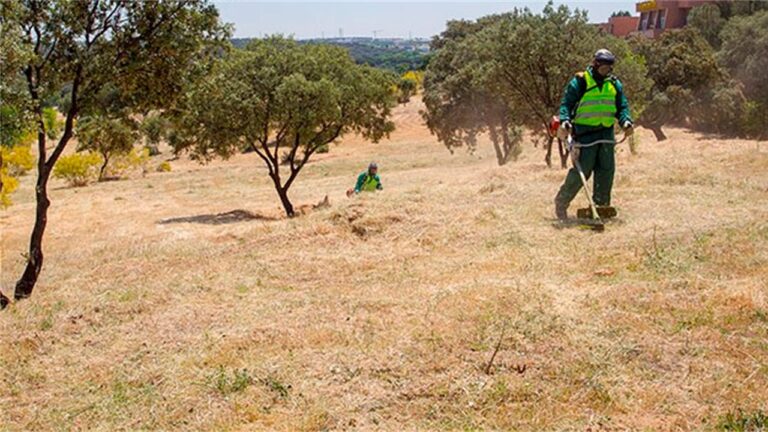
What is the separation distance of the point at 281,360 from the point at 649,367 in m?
2.40

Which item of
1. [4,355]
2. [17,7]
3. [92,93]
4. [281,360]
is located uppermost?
[17,7]

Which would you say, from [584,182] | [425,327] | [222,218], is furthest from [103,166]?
[425,327]

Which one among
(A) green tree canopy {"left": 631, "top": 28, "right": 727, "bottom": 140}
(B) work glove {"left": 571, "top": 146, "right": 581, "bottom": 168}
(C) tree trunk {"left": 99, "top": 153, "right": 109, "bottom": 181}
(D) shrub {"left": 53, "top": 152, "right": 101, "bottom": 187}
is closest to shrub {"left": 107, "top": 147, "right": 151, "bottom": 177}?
(C) tree trunk {"left": 99, "top": 153, "right": 109, "bottom": 181}

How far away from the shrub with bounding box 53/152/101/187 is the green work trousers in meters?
32.5

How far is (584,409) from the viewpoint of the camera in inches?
154

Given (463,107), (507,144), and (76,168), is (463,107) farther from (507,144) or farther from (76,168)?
(76,168)

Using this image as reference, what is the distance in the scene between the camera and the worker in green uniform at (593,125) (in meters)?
8.25

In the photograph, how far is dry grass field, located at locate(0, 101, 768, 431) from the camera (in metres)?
4.07

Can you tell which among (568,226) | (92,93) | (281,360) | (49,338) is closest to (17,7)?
(92,93)

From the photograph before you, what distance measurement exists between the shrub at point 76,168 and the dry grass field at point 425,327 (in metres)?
29.5

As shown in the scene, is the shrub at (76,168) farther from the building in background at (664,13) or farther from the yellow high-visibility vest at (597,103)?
the building in background at (664,13)

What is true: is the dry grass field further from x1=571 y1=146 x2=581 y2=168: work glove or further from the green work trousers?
x1=571 y1=146 x2=581 y2=168: work glove

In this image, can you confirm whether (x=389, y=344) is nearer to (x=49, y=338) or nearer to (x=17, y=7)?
(x=49, y=338)

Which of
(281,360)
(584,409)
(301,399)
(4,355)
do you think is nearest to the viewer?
(584,409)
